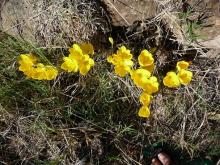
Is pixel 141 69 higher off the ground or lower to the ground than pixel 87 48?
lower

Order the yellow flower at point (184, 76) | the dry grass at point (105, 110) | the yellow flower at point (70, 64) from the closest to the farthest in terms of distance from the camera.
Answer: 1. the yellow flower at point (70, 64)
2. the yellow flower at point (184, 76)
3. the dry grass at point (105, 110)

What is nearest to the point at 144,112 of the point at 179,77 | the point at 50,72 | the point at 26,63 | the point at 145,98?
the point at 145,98

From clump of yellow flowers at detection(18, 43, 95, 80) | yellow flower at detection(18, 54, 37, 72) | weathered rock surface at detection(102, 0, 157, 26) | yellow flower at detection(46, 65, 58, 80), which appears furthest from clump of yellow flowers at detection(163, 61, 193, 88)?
yellow flower at detection(18, 54, 37, 72)

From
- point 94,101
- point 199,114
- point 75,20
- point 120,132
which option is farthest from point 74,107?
point 199,114

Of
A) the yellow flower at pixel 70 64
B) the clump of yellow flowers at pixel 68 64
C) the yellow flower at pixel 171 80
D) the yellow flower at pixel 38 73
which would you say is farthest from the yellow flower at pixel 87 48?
the yellow flower at pixel 171 80

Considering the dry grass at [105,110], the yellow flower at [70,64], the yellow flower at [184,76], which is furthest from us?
the dry grass at [105,110]

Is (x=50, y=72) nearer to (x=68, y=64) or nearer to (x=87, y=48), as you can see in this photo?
(x=68, y=64)

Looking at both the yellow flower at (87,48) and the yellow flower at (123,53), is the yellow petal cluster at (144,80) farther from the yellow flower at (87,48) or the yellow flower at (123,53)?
the yellow flower at (87,48)
